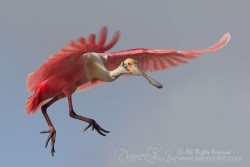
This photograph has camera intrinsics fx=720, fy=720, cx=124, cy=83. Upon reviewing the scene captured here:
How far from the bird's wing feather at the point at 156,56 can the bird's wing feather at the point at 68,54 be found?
2.33ft

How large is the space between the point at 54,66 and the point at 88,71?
2.22 ft

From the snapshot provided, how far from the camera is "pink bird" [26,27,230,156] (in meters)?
12.5

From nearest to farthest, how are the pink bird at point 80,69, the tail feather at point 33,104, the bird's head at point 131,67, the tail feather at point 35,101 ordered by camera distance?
the pink bird at point 80,69, the bird's head at point 131,67, the tail feather at point 35,101, the tail feather at point 33,104

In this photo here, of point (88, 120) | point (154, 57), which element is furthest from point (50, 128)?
point (154, 57)

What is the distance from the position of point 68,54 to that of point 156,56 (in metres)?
2.72

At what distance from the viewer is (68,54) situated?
1257 centimetres

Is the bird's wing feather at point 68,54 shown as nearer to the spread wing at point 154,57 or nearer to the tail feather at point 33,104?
the tail feather at point 33,104

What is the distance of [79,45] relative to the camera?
1234cm

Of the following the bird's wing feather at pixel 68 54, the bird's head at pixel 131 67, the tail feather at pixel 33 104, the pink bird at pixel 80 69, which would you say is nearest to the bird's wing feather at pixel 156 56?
the pink bird at pixel 80 69

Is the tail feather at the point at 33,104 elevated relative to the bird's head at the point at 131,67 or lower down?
lower down

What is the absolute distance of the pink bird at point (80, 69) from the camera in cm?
1252

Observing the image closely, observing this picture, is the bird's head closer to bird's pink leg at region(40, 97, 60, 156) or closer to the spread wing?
the spread wing

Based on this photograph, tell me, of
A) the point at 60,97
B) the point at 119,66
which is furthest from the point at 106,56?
the point at 60,97

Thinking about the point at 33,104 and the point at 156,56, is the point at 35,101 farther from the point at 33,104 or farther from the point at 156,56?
the point at 156,56
